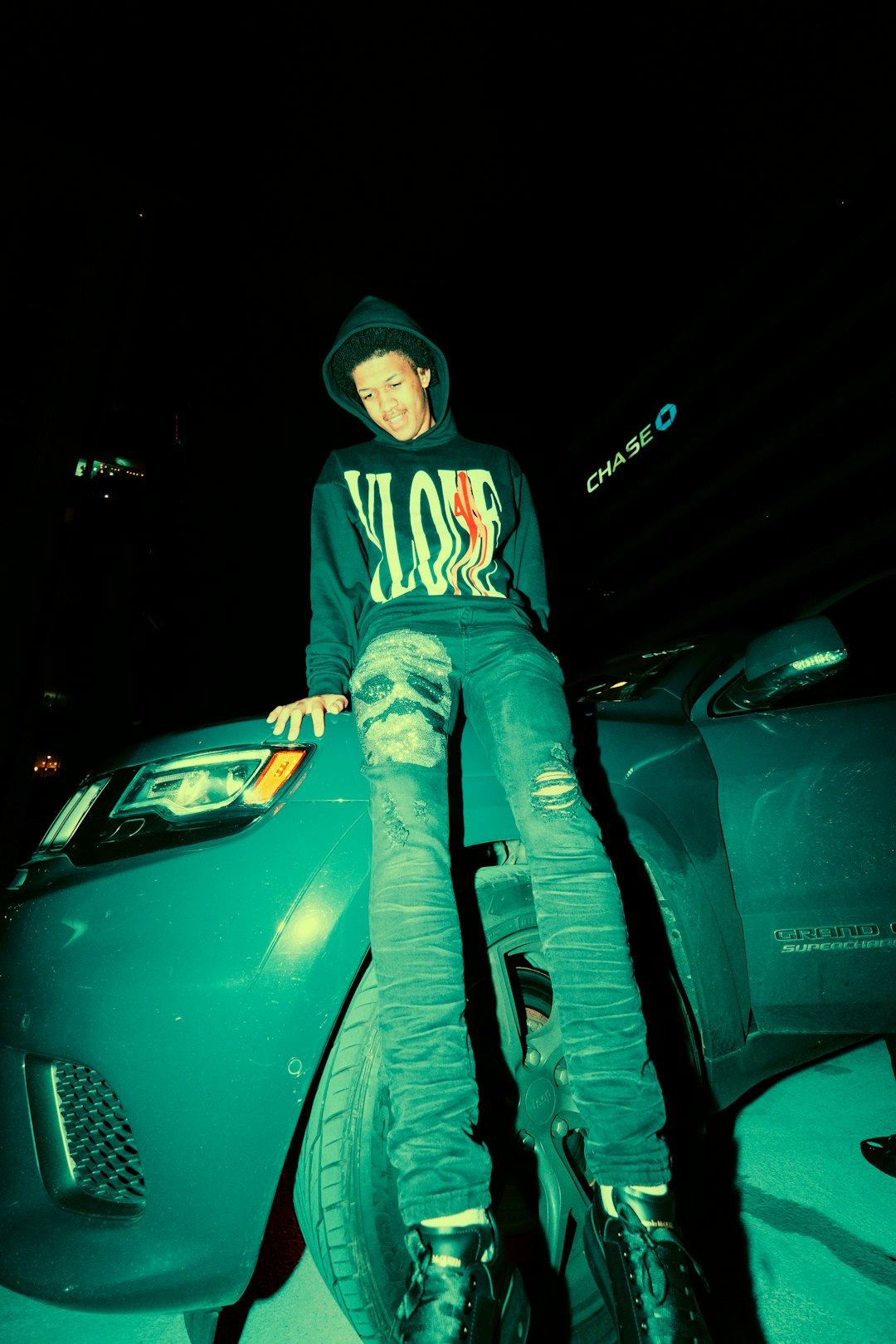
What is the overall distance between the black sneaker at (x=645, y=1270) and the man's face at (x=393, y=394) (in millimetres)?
1813

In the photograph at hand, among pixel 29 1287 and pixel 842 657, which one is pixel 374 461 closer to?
pixel 842 657

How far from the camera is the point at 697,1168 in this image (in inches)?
53.4

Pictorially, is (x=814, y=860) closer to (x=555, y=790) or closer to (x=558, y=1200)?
(x=555, y=790)

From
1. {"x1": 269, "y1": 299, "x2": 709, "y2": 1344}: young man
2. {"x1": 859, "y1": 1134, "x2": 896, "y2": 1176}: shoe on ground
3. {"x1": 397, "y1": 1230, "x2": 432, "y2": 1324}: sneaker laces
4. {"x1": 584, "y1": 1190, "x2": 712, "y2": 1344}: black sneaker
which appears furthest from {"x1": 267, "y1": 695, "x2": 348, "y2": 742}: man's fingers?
{"x1": 859, "y1": 1134, "x2": 896, "y2": 1176}: shoe on ground

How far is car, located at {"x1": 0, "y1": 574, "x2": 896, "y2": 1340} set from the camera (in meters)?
0.97

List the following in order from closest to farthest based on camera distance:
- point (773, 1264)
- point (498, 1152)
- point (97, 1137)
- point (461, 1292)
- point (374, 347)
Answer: point (461, 1292)
point (97, 1137)
point (498, 1152)
point (773, 1264)
point (374, 347)

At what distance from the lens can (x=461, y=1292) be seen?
808 millimetres

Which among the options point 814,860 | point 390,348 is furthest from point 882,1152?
point 390,348

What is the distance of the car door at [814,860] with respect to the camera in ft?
5.01

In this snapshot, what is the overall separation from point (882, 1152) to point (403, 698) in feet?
6.96

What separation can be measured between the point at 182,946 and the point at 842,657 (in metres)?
1.65

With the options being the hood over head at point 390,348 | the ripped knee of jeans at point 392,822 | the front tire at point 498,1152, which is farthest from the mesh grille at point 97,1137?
the hood over head at point 390,348

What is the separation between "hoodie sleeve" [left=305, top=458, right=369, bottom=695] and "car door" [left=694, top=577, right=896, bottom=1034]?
1.05 m

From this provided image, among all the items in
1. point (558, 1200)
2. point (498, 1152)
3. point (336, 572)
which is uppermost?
point (336, 572)
